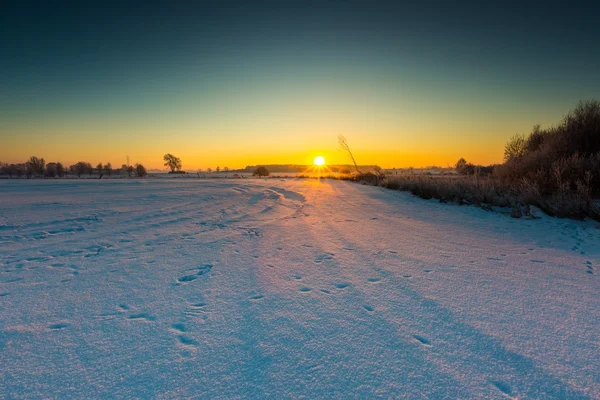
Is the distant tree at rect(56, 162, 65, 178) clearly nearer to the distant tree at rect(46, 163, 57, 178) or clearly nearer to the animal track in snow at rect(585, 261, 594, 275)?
the distant tree at rect(46, 163, 57, 178)

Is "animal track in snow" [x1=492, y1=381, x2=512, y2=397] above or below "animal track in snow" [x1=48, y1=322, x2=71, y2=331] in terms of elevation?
below

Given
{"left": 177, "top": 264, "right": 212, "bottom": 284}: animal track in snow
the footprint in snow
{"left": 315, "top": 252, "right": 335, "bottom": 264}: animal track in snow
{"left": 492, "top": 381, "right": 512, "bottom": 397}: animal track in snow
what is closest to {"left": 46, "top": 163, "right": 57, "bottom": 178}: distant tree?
{"left": 177, "top": 264, "right": 212, "bottom": 284}: animal track in snow

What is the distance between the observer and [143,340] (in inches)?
75.8

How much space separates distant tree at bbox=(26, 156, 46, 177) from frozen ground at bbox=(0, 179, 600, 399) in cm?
7691

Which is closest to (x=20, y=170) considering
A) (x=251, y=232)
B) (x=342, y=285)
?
(x=251, y=232)

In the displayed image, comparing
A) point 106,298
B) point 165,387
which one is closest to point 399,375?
point 165,387

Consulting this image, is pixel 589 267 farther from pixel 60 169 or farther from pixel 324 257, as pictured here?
pixel 60 169

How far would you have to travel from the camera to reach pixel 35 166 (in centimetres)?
6056

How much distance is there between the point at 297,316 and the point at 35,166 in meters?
83.6

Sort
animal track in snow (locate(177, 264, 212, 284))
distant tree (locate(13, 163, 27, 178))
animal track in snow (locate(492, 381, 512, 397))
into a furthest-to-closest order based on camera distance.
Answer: distant tree (locate(13, 163, 27, 178)) < animal track in snow (locate(177, 264, 212, 284)) < animal track in snow (locate(492, 381, 512, 397))

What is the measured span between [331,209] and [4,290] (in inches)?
269

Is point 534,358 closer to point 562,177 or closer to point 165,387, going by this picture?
point 165,387

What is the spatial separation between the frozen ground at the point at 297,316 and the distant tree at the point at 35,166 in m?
76.9

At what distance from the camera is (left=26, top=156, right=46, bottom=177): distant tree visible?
59469 mm
